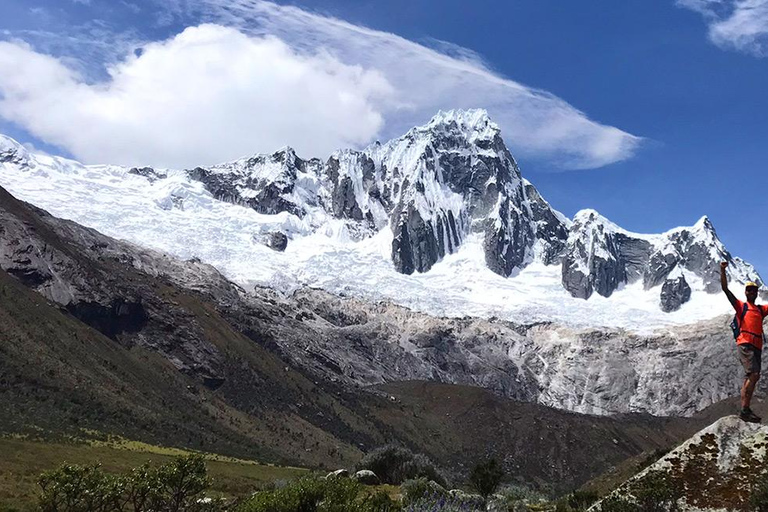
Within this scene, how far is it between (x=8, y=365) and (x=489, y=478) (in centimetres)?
15090

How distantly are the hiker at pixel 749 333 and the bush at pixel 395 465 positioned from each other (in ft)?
127

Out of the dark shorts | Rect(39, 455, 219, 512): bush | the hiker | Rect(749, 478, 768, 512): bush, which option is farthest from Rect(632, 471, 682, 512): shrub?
Rect(39, 455, 219, 512): bush

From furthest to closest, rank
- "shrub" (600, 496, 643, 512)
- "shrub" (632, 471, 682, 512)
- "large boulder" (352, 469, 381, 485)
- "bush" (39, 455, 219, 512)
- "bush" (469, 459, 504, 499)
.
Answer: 1. "bush" (469, 459, 504, 499)
2. "large boulder" (352, 469, 381, 485)
3. "bush" (39, 455, 219, 512)
4. "shrub" (632, 471, 682, 512)
5. "shrub" (600, 496, 643, 512)

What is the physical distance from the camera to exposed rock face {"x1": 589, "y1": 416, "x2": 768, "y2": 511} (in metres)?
23.4

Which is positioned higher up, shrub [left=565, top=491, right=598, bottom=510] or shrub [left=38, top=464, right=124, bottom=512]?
shrub [left=565, top=491, right=598, bottom=510]

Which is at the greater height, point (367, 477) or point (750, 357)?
point (750, 357)

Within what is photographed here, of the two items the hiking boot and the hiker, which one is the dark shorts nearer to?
the hiker

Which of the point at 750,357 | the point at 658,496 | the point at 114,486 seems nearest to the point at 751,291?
the point at 750,357

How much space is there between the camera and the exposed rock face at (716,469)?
23.4 meters

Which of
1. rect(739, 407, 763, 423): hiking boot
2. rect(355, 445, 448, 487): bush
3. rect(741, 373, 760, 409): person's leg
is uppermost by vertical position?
rect(741, 373, 760, 409): person's leg

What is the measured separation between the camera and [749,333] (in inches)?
930

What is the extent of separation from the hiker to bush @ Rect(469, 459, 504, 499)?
31315mm

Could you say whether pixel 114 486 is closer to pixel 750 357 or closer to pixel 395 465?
pixel 750 357

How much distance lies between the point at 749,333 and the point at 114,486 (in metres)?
25.5
